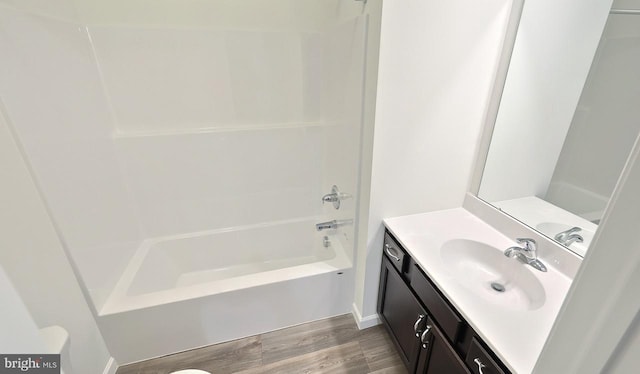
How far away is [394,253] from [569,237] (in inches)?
26.8

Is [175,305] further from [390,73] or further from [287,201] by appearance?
[390,73]

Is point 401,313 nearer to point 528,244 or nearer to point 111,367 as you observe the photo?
point 528,244

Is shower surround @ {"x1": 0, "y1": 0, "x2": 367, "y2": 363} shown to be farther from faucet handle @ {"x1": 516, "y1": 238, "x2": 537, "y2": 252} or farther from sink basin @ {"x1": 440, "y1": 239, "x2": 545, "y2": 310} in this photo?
faucet handle @ {"x1": 516, "y1": 238, "x2": 537, "y2": 252}

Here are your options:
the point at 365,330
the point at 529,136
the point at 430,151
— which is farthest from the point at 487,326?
the point at 365,330

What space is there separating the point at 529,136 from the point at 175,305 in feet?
6.38

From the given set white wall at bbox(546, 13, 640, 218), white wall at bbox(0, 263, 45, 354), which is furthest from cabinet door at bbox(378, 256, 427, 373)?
white wall at bbox(0, 263, 45, 354)

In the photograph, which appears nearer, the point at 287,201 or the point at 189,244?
the point at 189,244

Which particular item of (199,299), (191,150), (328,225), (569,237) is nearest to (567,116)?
(569,237)

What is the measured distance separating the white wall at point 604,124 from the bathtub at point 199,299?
3.76 ft

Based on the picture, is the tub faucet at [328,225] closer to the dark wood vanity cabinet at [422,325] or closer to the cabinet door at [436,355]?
the dark wood vanity cabinet at [422,325]

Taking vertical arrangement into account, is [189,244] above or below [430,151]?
below

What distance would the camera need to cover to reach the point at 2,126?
97cm

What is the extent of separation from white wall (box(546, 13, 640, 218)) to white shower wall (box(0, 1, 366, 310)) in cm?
88

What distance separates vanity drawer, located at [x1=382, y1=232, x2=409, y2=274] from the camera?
1267mm
